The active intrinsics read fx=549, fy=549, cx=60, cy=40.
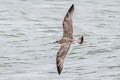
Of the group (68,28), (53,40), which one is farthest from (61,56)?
(53,40)

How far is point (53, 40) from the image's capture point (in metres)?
17.8

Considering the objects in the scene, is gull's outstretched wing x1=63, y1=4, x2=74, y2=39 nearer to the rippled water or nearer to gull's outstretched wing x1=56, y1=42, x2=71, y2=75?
gull's outstretched wing x1=56, y1=42, x2=71, y2=75

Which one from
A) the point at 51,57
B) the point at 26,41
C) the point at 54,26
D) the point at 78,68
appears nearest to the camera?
the point at 78,68

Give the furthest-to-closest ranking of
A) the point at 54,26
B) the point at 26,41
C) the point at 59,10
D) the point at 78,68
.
A: the point at 59,10 < the point at 54,26 < the point at 26,41 < the point at 78,68

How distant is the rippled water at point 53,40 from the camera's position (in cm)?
1482

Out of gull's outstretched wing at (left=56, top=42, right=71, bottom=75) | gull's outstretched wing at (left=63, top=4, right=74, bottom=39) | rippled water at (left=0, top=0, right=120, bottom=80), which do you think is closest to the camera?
gull's outstretched wing at (left=56, top=42, right=71, bottom=75)

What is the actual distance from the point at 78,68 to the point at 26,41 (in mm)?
3190

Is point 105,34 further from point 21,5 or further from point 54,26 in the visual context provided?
point 21,5

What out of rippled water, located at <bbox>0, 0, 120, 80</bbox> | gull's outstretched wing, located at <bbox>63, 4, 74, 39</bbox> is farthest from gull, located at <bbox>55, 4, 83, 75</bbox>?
rippled water, located at <bbox>0, 0, 120, 80</bbox>

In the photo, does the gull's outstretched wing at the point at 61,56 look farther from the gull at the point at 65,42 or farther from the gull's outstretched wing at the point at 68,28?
the gull's outstretched wing at the point at 68,28

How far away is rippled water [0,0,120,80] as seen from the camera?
14.8 meters

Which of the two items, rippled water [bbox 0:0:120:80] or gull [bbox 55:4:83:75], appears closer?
gull [bbox 55:4:83:75]

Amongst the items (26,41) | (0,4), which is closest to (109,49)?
(26,41)

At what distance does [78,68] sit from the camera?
1510 centimetres
